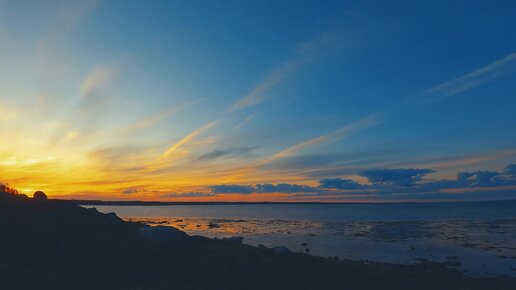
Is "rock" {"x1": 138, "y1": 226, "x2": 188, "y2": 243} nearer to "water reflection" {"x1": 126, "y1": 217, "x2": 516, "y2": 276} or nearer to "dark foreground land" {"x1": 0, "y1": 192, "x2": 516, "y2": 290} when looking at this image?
"dark foreground land" {"x1": 0, "y1": 192, "x2": 516, "y2": 290}

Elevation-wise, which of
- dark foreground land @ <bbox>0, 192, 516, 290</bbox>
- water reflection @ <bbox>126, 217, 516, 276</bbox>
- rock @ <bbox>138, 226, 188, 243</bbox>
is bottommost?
water reflection @ <bbox>126, 217, 516, 276</bbox>

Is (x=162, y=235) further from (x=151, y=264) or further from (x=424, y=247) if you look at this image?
(x=424, y=247)

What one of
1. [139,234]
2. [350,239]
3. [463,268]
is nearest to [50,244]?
[139,234]

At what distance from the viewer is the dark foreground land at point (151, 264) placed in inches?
1041

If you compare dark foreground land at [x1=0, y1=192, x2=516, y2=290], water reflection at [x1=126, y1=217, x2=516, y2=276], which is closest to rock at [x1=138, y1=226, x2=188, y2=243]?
dark foreground land at [x1=0, y1=192, x2=516, y2=290]

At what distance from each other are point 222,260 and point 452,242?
151 feet

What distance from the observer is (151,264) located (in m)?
29.7

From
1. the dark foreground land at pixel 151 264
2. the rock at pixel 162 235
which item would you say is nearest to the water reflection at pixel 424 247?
the dark foreground land at pixel 151 264

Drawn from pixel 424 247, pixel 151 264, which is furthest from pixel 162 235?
pixel 424 247

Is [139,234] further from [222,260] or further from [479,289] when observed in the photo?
[479,289]

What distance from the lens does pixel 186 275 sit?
92.7 feet

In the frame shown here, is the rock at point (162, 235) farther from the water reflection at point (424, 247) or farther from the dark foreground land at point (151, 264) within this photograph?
the water reflection at point (424, 247)

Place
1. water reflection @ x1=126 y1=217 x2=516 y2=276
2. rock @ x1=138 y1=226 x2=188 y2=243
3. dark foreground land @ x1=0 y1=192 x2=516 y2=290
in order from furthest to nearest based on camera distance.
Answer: water reflection @ x1=126 y1=217 x2=516 y2=276 < rock @ x1=138 y1=226 x2=188 y2=243 < dark foreground land @ x1=0 y1=192 x2=516 y2=290

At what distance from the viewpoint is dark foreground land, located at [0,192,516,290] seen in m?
26.4
